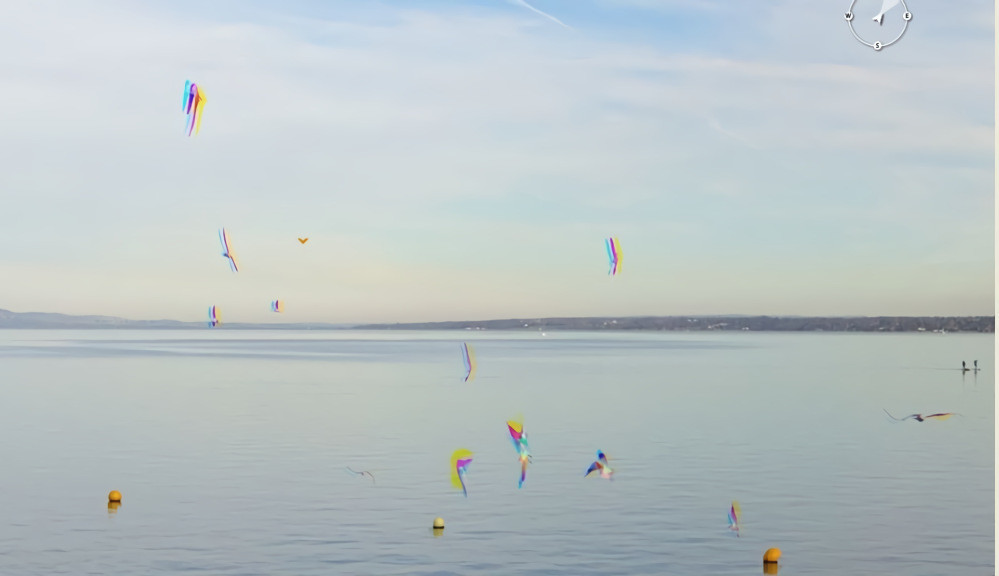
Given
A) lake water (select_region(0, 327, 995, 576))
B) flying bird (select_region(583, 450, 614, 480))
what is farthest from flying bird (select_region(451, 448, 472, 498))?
flying bird (select_region(583, 450, 614, 480))

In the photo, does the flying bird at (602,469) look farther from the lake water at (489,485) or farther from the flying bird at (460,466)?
the flying bird at (460,466)

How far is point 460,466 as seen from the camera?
93.8ft

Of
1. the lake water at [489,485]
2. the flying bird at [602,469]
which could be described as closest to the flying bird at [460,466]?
the lake water at [489,485]

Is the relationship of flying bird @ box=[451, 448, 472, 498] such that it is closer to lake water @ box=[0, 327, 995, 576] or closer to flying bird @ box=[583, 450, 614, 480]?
lake water @ box=[0, 327, 995, 576]

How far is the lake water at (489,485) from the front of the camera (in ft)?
63.0

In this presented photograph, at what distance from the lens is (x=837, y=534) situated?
21.1m

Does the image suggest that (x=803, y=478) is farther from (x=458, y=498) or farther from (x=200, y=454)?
(x=200, y=454)

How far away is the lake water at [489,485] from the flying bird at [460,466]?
0.40m

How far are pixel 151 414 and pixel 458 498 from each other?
23.3m

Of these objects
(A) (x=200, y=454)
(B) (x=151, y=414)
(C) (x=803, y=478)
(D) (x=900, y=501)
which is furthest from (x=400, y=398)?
(D) (x=900, y=501)

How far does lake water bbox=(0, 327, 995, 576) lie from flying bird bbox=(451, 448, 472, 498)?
1.30 feet

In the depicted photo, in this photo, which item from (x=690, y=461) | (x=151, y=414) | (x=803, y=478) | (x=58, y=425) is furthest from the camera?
(x=151, y=414)

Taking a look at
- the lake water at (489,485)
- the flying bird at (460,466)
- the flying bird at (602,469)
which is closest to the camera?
the lake water at (489,485)

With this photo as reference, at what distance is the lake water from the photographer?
1920cm
